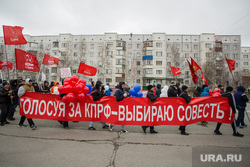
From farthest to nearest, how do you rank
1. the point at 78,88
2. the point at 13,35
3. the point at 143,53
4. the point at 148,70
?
the point at 143,53 → the point at 148,70 → the point at 13,35 → the point at 78,88

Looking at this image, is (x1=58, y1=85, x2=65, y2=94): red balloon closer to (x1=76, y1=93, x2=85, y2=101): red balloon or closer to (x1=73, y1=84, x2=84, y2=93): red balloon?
(x1=73, y1=84, x2=84, y2=93): red balloon

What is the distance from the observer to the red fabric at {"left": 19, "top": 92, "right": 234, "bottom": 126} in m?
5.66

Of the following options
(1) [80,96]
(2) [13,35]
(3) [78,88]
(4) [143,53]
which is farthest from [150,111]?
(4) [143,53]

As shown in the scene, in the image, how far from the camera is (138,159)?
143 inches

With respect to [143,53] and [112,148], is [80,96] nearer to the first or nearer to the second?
[112,148]

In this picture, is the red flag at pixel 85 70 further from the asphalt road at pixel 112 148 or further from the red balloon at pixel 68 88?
the asphalt road at pixel 112 148

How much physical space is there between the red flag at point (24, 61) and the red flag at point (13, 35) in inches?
33.0

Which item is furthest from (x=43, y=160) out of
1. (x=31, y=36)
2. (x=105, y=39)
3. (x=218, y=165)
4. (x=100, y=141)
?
(x=31, y=36)

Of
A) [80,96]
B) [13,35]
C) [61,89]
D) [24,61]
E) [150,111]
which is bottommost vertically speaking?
[150,111]

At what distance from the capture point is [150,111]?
18.6ft

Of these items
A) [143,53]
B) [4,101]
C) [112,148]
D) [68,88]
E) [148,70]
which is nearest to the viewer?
[112,148]

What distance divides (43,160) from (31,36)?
58270 millimetres

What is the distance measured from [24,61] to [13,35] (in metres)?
1.57

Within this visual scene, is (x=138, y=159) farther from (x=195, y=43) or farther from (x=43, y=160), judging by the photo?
(x=195, y=43)
